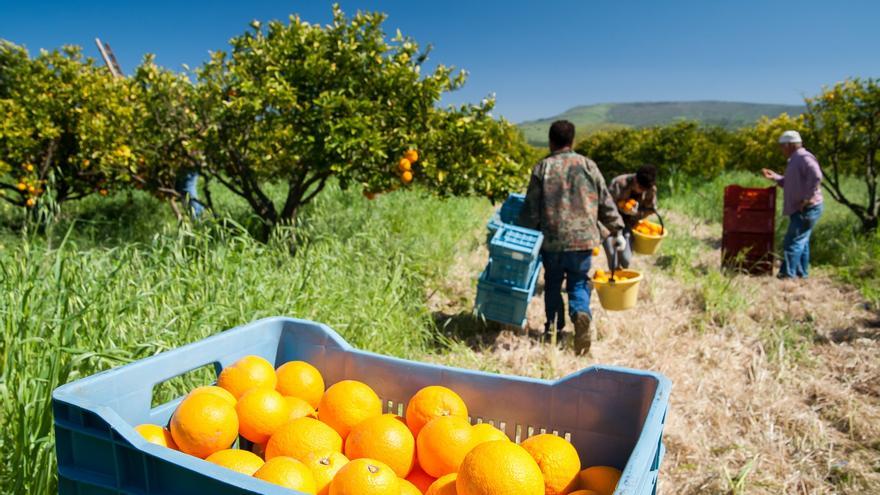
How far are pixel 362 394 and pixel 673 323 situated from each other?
12.3ft

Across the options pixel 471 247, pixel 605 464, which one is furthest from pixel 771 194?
pixel 605 464

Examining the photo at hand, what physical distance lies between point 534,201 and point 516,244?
1.50 ft

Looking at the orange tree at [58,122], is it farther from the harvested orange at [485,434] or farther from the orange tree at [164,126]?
the harvested orange at [485,434]

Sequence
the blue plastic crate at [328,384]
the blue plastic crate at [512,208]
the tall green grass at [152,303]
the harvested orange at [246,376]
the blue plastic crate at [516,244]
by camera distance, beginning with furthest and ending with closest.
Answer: the blue plastic crate at [512,208], the blue plastic crate at [516,244], the tall green grass at [152,303], the harvested orange at [246,376], the blue plastic crate at [328,384]

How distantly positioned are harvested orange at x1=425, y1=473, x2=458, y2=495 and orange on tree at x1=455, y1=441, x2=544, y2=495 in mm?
64

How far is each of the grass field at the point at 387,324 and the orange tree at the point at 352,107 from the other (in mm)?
826

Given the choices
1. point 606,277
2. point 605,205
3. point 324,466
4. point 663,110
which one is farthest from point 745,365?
point 663,110

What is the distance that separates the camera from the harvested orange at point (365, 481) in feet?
3.24

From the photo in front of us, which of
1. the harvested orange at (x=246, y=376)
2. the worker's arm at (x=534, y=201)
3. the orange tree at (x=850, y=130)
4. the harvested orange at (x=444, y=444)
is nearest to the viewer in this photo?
the harvested orange at (x=444, y=444)

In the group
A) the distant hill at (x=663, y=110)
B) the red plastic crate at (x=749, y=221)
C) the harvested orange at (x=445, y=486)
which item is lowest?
the harvested orange at (x=445, y=486)

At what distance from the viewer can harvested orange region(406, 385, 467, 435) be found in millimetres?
1316

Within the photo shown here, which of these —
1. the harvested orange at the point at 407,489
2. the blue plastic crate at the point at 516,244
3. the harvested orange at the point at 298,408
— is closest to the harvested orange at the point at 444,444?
the harvested orange at the point at 407,489

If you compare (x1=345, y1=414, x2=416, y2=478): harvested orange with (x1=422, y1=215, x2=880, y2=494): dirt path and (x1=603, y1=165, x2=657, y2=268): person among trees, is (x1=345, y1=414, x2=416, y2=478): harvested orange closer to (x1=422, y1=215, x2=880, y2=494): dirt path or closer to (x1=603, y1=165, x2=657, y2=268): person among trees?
(x1=422, y1=215, x2=880, y2=494): dirt path

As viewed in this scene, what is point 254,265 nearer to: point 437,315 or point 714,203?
point 437,315
